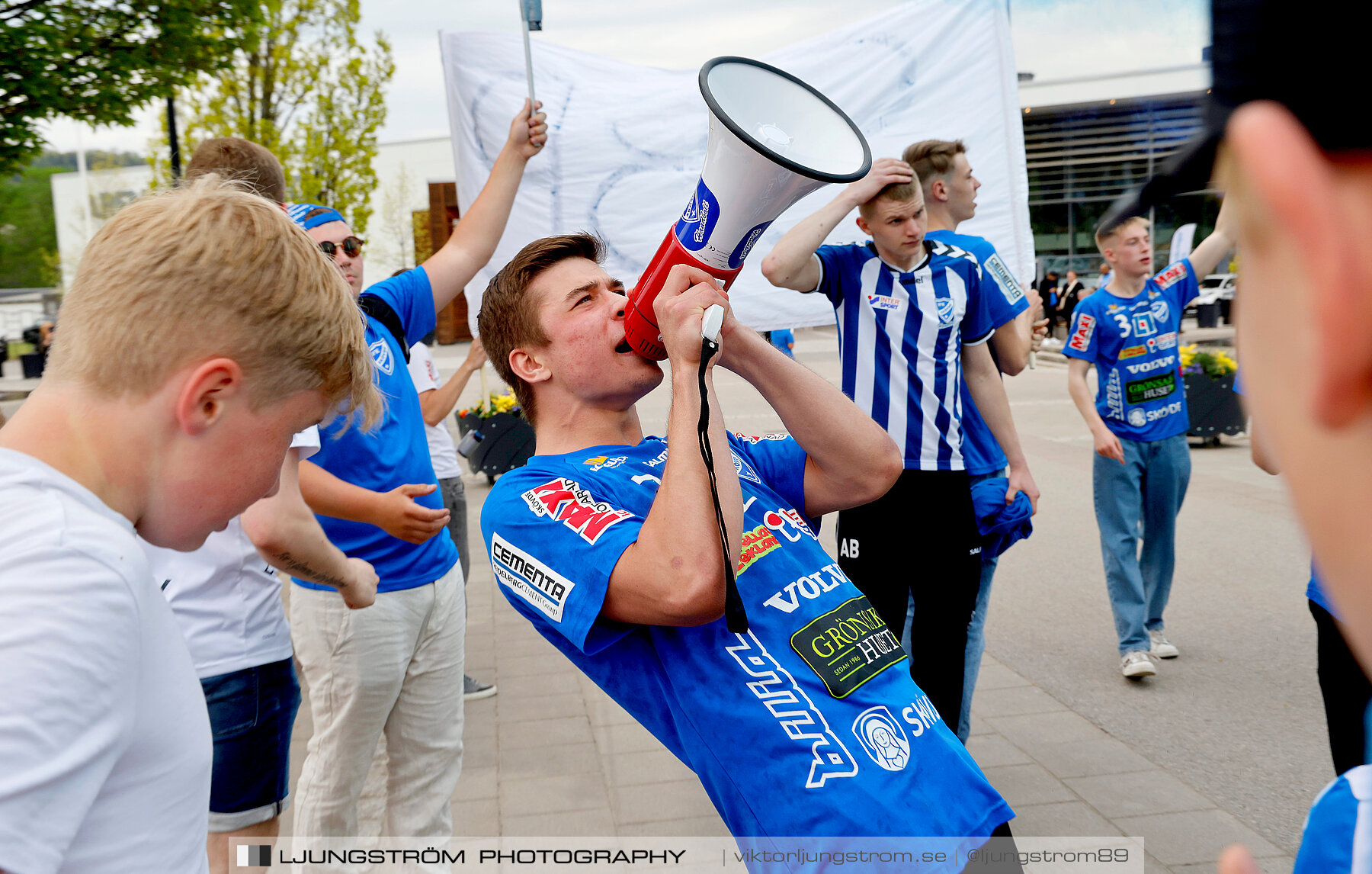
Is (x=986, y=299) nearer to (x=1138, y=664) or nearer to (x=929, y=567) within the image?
(x=929, y=567)

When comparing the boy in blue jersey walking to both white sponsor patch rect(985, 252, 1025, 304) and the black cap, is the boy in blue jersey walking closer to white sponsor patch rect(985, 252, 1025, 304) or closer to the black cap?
white sponsor patch rect(985, 252, 1025, 304)

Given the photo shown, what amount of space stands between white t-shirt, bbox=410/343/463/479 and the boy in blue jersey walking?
3.33 meters

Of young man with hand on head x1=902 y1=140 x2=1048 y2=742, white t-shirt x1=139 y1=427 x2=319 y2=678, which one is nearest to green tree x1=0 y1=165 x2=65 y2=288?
young man with hand on head x1=902 y1=140 x2=1048 y2=742

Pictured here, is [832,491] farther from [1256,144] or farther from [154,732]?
[1256,144]

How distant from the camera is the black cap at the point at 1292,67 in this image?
411mm

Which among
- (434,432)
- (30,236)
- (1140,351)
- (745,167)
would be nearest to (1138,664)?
(1140,351)

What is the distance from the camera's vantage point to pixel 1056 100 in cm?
2858

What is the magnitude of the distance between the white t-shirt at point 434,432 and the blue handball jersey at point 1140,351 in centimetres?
329

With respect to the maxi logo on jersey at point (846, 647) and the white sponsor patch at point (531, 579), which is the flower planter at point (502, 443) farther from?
the maxi logo on jersey at point (846, 647)

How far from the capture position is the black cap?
1.35 feet

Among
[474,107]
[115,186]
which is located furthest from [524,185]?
[115,186]

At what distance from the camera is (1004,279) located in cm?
416

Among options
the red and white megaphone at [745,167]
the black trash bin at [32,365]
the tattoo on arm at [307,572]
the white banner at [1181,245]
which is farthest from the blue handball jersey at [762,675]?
the black trash bin at [32,365]

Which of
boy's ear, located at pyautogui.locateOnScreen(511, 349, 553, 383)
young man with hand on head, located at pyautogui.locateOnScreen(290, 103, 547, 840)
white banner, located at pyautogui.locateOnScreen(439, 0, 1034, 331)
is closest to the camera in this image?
boy's ear, located at pyautogui.locateOnScreen(511, 349, 553, 383)
